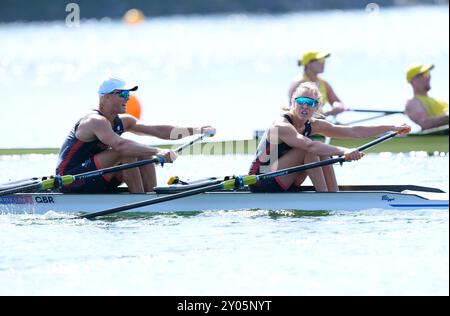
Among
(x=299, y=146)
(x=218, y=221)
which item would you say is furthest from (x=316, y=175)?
(x=218, y=221)

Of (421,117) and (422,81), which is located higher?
(422,81)

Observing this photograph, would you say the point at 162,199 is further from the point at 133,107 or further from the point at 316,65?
the point at 133,107

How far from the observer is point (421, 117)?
68.1ft

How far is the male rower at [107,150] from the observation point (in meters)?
14.6

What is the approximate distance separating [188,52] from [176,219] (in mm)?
41473

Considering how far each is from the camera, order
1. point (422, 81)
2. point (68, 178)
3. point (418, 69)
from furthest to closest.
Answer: point (422, 81), point (418, 69), point (68, 178)

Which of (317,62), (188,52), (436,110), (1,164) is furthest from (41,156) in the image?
(188,52)

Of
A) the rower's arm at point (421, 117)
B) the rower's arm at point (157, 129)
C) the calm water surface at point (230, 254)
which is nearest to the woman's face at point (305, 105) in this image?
the calm water surface at point (230, 254)

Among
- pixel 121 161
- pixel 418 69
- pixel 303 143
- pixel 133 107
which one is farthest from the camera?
pixel 133 107

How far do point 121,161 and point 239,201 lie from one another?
1421mm

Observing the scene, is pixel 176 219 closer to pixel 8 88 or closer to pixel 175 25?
pixel 8 88

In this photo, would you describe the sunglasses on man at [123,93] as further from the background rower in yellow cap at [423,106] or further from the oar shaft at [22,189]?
the background rower in yellow cap at [423,106]

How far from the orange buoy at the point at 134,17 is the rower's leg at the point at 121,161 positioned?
56290 millimetres

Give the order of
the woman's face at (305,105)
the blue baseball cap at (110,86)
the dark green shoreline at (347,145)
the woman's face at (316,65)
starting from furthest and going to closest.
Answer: the woman's face at (316,65) < the dark green shoreline at (347,145) < the blue baseball cap at (110,86) < the woman's face at (305,105)
